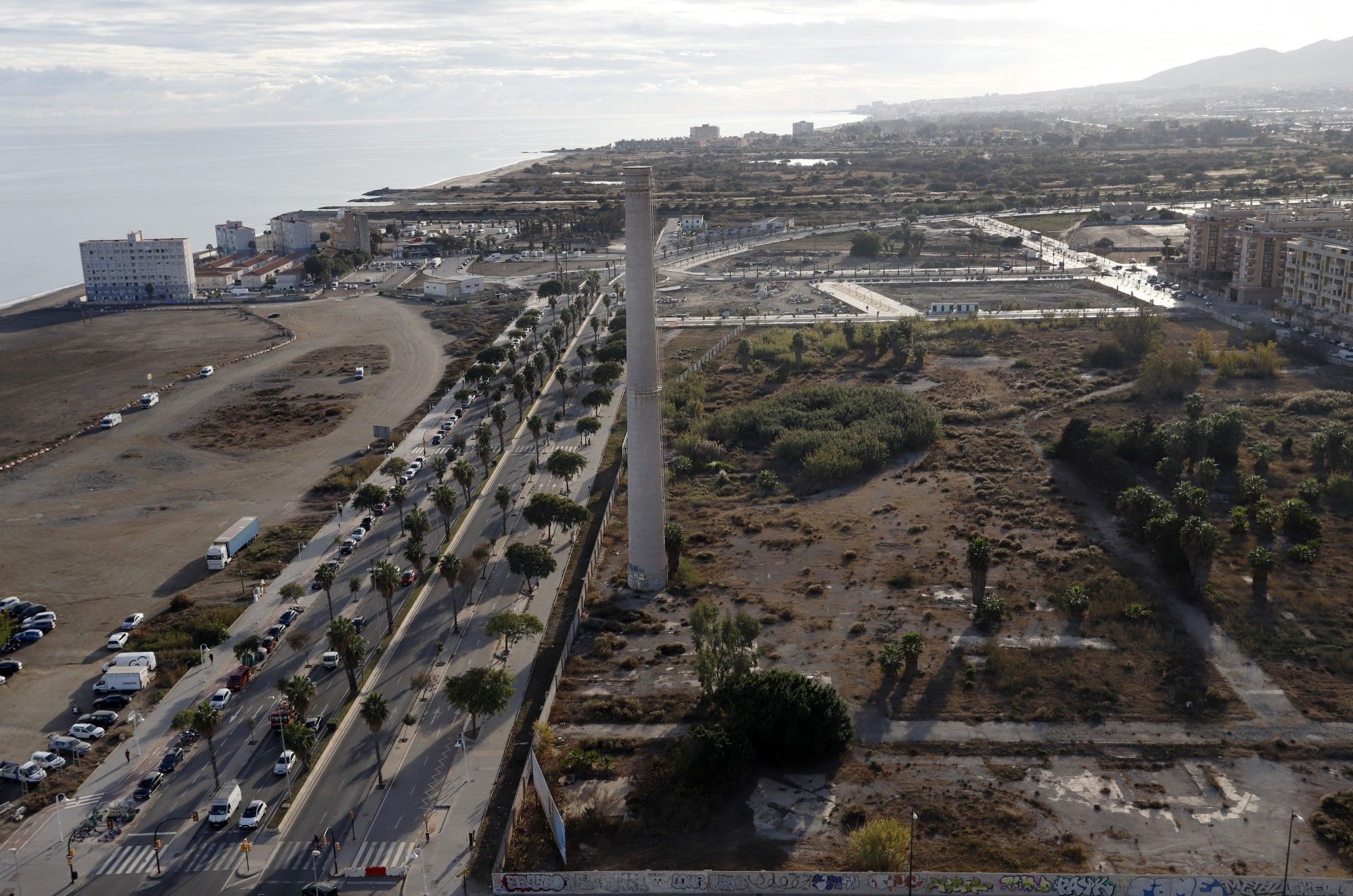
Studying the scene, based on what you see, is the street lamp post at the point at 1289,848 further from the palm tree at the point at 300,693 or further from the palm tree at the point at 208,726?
the palm tree at the point at 208,726

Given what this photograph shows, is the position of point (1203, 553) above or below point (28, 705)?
above

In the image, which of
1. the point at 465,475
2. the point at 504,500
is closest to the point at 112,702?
the point at 504,500

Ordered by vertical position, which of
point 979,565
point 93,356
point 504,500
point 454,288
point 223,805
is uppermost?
point 454,288

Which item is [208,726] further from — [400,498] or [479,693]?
[400,498]

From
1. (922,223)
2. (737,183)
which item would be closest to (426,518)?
(922,223)

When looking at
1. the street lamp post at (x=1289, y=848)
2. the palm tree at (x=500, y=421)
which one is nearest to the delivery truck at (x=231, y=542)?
the palm tree at (x=500, y=421)

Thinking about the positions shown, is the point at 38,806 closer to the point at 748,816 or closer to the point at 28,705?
the point at 28,705

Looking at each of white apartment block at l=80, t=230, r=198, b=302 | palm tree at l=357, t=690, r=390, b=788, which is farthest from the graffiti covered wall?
white apartment block at l=80, t=230, r=198, b=302
